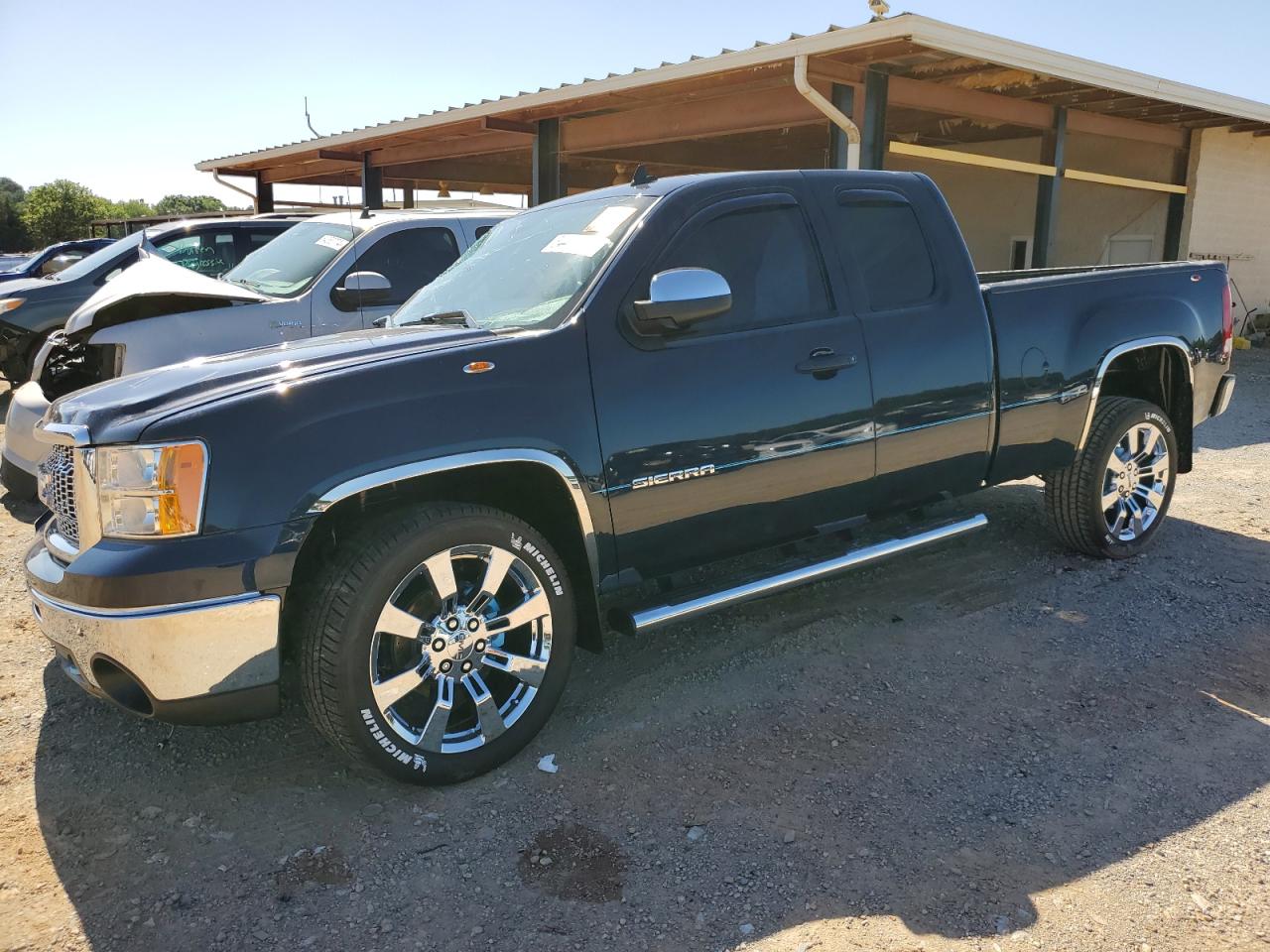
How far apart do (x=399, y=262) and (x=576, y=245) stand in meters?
3.87

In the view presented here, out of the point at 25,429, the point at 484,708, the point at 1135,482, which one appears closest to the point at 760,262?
the point at 484,708

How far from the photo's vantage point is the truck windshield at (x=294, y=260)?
699cm

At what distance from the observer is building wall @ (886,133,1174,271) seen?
1580 cm

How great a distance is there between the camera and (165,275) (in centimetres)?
660

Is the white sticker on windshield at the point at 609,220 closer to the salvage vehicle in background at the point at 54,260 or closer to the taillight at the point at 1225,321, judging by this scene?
the taillight at the point at 1225,321

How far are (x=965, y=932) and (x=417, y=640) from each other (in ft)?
5.97

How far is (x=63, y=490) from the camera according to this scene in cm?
315

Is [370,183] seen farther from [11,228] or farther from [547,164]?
[11,228]

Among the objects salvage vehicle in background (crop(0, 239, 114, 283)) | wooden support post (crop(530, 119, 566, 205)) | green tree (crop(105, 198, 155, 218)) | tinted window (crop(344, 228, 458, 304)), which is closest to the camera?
tinted window (crop(344, 228, 458, 304))

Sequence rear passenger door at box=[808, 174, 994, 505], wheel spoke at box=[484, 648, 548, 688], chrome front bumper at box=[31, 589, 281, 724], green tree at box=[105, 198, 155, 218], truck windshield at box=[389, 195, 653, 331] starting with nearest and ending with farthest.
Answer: chrome front bumper at box=[31, 589, 281, 724], wheel spoke at box=[484, 648, 548, 688], truck windshield at box=[389, 195, 653, 331], rear passenger door at box=[808, 174, 994, 505], green tree at box=[105, 198, 155, 218]

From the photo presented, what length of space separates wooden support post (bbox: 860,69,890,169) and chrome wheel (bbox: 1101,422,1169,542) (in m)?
5.18

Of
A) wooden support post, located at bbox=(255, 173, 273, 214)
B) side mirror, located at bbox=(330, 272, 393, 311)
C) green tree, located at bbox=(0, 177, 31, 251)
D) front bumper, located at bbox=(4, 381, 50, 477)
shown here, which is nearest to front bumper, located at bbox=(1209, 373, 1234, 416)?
side mirror, located at bbox=(330, 272, 393, 311)

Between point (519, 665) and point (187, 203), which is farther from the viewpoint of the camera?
point (187, 203)

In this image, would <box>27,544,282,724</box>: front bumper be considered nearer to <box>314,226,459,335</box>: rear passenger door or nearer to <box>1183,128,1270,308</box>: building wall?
<box>314,226,459,335</box>: rear passenger door
